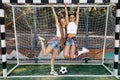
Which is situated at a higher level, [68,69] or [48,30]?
[48,30]

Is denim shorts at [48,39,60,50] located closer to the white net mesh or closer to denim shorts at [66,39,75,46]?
denim shorts at [66,39,75,46]

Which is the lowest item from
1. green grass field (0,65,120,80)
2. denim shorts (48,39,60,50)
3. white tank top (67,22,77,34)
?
green grass field (0,65,120,80)

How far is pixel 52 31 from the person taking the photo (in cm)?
762

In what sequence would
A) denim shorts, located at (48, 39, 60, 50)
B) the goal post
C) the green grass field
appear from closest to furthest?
denim shorts, located at (48, 39, 60, 50) < the green grass field < the goal post

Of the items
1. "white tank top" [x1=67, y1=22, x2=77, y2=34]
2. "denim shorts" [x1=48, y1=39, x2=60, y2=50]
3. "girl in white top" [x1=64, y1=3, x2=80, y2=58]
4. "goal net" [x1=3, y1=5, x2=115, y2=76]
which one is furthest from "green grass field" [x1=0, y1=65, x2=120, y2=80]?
"white tank top" [x1=67, y1=22, x2=77, y2=34]

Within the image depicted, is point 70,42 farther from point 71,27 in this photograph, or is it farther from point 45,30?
point 45,30

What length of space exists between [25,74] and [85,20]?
231 centimetres

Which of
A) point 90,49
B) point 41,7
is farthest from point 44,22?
point 90,49

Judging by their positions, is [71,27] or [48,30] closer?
[71,27]

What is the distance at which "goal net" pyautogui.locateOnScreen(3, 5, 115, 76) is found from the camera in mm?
7477

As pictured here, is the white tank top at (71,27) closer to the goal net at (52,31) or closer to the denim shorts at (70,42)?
the denim shorts at (70,42)

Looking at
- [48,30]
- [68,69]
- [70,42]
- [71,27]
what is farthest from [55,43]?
[48,30]

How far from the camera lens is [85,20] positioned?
24.7 feet

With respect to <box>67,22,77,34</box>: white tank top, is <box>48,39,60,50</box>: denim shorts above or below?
below
